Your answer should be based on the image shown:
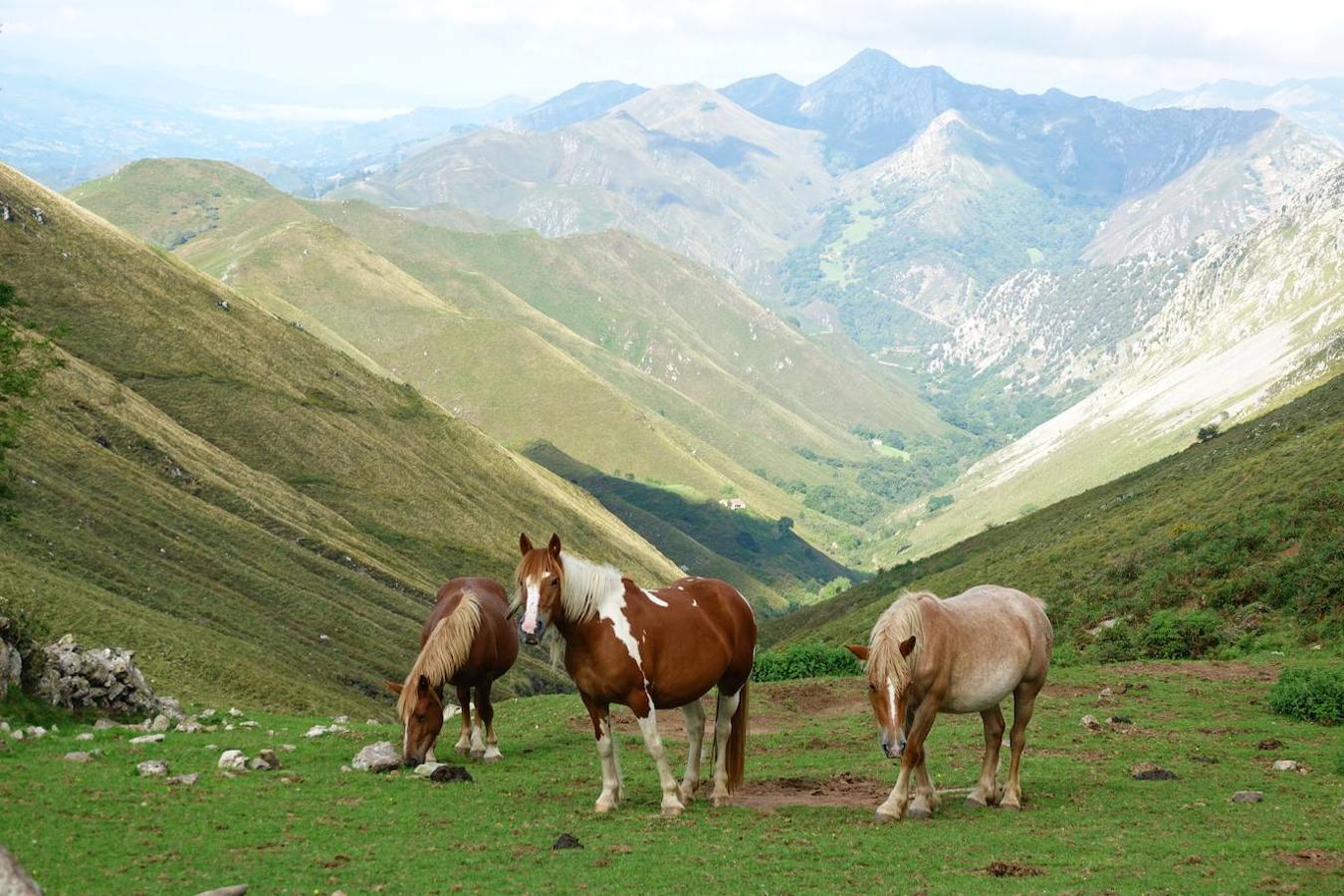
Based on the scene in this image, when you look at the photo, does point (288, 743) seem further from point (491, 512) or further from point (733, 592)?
point (491, 512)

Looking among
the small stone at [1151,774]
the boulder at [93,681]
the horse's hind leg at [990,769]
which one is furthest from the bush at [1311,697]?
the boulder at [93,681]

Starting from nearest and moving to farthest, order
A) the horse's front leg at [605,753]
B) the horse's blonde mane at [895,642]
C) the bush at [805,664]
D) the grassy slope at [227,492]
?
A: the horse's blonde mane at [895,642] < the horse's front leg at [605,753] < the bush at [805,664] < the grassy slope at [227,492]

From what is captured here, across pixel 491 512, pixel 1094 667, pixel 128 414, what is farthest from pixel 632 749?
pixel 491 512

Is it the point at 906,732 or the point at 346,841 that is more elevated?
the point at 906,732

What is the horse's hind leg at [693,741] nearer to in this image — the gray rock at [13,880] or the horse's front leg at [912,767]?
the horse's front leg at [912,767]

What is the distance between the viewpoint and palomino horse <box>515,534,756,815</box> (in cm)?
1888

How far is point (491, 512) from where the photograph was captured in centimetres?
15338

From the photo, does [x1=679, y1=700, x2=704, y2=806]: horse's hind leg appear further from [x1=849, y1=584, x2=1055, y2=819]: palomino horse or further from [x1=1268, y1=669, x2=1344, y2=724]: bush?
[x1=1268, y1=669, x2=1344, y2=724]: bush

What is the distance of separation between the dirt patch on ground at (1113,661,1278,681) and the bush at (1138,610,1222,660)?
257 cm

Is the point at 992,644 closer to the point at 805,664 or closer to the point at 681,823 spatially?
the point at 681,823

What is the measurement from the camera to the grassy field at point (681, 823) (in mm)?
15289

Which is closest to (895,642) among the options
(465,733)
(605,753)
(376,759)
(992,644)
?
(992,644)

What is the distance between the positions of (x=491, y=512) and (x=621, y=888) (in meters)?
140

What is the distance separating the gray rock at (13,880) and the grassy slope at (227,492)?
103ft
